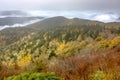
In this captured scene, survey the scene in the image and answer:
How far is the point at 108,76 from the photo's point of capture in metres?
21.0

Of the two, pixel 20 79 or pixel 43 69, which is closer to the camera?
pixel 20 79

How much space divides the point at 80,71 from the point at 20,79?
8566 millimetres

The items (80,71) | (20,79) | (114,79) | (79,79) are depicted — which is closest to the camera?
(114,79)

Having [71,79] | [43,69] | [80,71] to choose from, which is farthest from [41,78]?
[43,69]

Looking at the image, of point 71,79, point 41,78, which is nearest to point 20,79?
point 41,78

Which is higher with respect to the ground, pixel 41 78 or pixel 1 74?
pixel 41 78

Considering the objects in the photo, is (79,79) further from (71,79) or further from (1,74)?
(1,74)

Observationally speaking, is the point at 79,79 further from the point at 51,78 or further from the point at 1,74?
the point at 1,74

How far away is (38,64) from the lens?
3709cm

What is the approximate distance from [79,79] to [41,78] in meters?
4.47

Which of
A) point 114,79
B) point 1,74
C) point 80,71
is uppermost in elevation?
point 114,79

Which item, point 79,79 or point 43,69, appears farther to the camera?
point 43,69

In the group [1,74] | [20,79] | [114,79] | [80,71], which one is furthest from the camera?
[1,74]

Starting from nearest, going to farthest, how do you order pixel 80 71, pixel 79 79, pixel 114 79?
1. pixel 114 79
2. pixel 79 79
3. pixel 80 71
